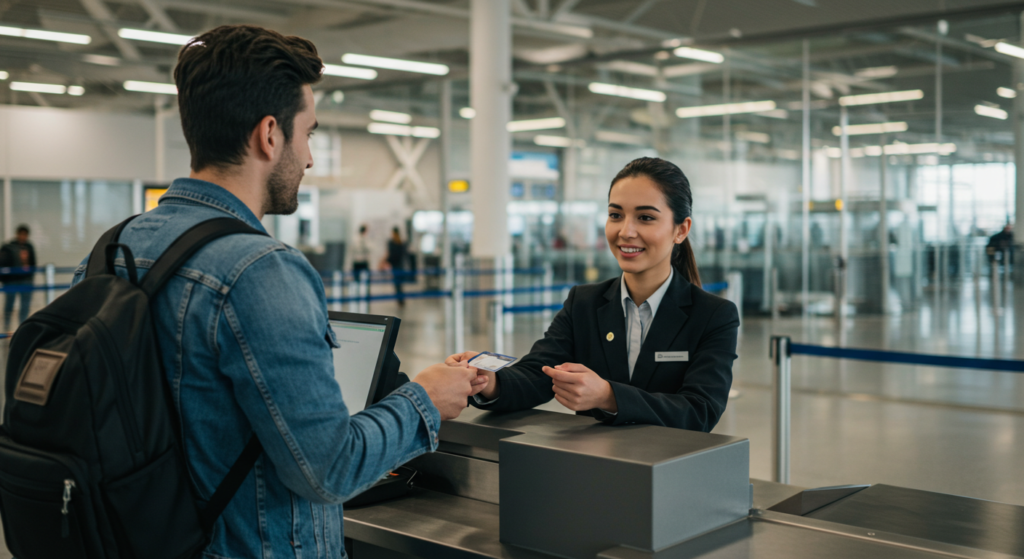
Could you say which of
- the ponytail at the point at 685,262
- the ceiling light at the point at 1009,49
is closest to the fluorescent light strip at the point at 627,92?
the ceiling light at the point at 1009,49

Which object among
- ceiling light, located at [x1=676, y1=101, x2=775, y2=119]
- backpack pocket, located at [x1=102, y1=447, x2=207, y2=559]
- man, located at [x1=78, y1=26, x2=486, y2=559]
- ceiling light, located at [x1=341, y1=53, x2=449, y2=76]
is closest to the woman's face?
man, located at [x1=78, y1=26, x2=486, y2=559]

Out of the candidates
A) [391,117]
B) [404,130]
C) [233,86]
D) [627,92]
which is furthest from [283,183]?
[404,130]

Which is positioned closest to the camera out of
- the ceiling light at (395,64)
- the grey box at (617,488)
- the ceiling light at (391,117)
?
the grey box at (617,488)

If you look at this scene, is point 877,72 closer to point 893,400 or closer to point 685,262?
point 893,400

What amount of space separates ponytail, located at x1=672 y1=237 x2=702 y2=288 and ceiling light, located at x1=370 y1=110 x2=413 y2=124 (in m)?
16.1

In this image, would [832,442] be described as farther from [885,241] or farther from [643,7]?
[643,7]

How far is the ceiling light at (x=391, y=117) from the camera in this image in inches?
706

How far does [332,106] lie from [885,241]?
1139 centimetres

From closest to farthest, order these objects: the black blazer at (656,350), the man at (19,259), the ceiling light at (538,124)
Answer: the black blazer at (656,350) < the man at (19,259) < the ceiling light at (538,124)

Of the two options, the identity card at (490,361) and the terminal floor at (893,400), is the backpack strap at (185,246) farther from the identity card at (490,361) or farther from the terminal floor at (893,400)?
the terminal floor at (893,400)

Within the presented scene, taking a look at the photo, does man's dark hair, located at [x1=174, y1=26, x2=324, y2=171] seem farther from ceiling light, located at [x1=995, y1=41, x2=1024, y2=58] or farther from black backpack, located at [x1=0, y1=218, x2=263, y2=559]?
ceiling light, located at [x1=995, y1=41, x2=1024, y2=58]

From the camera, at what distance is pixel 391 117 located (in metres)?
18.0

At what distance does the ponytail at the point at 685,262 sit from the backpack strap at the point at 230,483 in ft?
5.08

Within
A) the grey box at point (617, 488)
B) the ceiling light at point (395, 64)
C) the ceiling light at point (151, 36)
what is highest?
the ceiling light at point (395, 64)
